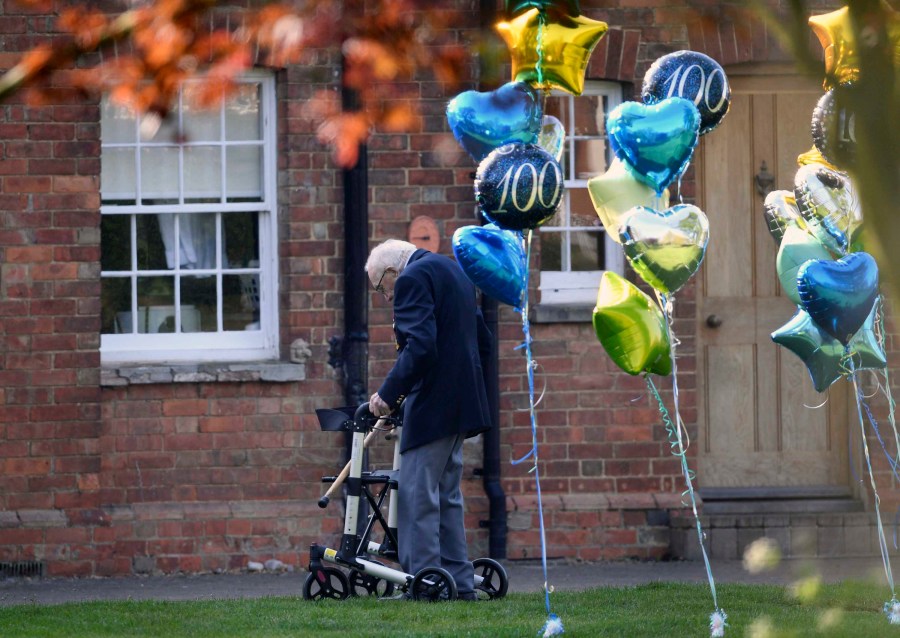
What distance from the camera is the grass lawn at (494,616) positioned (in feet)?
23.2

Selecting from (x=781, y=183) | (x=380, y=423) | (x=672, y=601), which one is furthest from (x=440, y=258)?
(x=781, y=183)

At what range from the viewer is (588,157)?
10711mm

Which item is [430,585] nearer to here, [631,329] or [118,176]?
[631,329]

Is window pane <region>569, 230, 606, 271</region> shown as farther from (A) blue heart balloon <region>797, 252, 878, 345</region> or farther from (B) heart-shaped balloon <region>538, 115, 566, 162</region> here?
(A) blue heart balloon <region>797, 252, 878, 345</region>

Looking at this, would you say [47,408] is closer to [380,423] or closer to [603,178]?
[380,423]

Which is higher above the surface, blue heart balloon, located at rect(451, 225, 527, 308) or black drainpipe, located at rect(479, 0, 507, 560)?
blue heart balloon, located at rect(451, 225, 527, 308)

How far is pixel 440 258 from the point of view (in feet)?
26.3

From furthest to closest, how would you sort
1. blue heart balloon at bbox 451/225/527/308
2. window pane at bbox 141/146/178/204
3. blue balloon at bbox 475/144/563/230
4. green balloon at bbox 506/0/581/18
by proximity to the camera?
window pane at bbox 141/146/178/204, blue heart balloon at bbox 451/225/527/308, blue balloon at bbox 475/144/563/230, green balloon at bbox 506/0/581/18

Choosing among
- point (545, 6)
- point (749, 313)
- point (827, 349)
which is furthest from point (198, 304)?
point (545, 6)

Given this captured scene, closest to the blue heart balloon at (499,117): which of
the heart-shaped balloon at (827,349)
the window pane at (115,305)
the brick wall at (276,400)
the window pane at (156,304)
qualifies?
the heart-shaped balloon at (827,349)

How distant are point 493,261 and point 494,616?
171cm

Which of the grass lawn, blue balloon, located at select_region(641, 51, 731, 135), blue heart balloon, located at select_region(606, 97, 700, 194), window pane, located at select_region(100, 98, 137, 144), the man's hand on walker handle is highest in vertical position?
window pane, located at select_region(100, 98, 137, 144)

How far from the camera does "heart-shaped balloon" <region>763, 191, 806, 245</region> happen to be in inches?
296

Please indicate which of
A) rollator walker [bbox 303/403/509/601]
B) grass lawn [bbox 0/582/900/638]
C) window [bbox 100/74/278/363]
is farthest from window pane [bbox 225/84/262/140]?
grass lawn [bbox 0/582/900/638]
